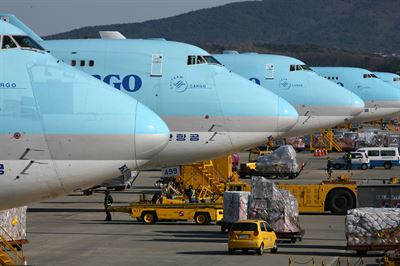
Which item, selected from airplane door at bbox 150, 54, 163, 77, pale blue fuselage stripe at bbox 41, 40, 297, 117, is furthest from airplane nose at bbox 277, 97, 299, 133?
airplane door at bbox 150, 54, 163, 77

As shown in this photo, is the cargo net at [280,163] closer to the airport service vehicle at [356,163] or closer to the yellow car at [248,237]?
the airport service vehicle at [356,163]

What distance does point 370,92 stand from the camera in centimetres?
12312

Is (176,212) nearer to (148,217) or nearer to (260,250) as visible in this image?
(148,217)

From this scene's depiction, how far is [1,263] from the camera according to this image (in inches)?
1006

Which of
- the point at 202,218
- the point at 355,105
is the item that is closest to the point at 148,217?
the point at 202,218

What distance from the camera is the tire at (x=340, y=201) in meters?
58.9

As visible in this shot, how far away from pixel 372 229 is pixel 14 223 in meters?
13.0

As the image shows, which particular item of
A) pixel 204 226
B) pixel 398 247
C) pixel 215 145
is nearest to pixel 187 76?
pixel 215 145

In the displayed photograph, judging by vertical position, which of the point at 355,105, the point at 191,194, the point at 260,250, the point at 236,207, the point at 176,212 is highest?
the point at 355,105

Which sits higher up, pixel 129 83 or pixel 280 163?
pixel 129 83

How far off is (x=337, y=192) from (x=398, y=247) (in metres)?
18.9

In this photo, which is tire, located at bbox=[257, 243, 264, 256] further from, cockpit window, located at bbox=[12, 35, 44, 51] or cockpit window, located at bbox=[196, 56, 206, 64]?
cockpit window, located at bbox=[12, 35, 44, 51]

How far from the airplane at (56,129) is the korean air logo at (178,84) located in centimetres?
2586

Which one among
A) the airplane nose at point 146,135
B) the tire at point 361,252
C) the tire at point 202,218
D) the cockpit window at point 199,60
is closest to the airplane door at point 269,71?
the tire at point 202,218
